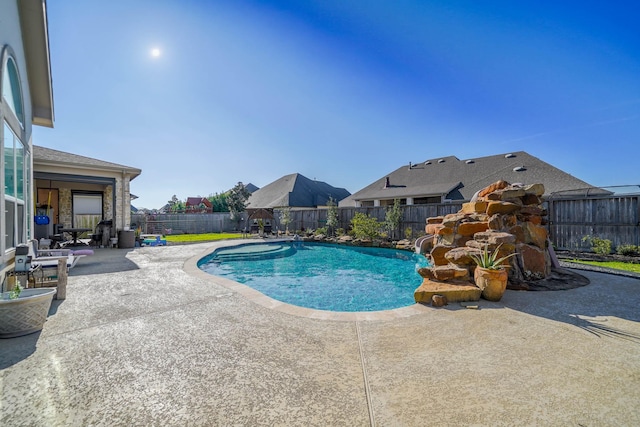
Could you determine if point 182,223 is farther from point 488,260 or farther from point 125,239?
point 488,260

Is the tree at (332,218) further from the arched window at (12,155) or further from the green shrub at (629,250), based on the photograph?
the arched window at (12,155)

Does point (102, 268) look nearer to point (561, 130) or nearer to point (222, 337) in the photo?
point (222, 337)

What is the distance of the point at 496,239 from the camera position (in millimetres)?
5570

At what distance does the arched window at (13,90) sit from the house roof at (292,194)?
74.1 ft

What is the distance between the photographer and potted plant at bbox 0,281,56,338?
129 inches

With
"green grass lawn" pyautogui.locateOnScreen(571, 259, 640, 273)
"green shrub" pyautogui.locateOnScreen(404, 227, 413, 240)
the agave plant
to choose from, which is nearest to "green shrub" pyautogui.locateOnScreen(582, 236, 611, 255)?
"green grass lawn" pyautogui.locateOnScreen(571, 259, 640, 273)

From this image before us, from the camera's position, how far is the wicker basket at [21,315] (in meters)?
3.28

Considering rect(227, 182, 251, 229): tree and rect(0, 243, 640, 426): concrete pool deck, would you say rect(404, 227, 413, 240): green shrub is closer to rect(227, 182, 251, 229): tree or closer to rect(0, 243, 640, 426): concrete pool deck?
rect(0, 243, 640, 426): concrete pool deck

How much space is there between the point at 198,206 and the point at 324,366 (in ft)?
149

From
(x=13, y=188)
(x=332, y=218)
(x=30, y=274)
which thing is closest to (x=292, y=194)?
(x=332, y=218)

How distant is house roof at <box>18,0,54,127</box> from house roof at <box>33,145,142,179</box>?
3408 mm

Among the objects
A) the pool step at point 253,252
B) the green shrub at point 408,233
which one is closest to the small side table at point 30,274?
the pool step at point 253,252

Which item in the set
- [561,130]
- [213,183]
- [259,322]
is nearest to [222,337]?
[259,322]

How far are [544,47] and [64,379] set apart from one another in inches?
553
